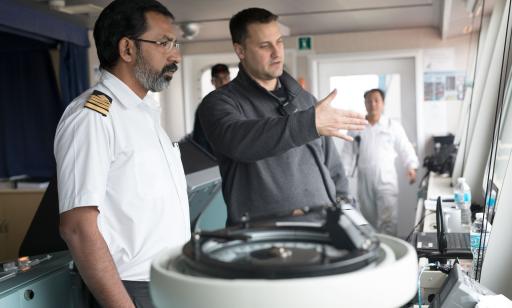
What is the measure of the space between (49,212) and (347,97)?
5667 millimetres

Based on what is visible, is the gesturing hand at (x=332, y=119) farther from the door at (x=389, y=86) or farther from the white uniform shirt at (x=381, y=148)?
the door at (x=389, y=86)

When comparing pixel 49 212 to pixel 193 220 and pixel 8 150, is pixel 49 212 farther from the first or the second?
pixel 8 150

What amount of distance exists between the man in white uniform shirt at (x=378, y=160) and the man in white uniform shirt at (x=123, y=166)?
15.3 feet

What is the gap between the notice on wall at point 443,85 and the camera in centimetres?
696

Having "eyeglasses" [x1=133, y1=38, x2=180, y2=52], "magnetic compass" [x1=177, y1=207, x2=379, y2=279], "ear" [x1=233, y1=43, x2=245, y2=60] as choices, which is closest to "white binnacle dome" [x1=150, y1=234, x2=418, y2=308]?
"magnetic compass" [x1=177, y1=207, x2=379, y2=279]

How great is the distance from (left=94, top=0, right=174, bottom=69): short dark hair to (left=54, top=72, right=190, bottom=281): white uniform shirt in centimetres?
A: 9

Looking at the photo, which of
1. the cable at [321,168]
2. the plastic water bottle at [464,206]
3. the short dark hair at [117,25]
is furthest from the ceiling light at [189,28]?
the short dark hair at [117,25]

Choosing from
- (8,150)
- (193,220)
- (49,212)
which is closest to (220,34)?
(8,150)

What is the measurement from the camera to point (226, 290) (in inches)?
30.3

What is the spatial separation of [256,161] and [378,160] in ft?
15.1

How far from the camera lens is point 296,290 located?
754 mm

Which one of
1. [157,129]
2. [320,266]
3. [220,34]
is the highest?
[220,34]

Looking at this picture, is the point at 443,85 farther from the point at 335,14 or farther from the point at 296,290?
the point at 296,290

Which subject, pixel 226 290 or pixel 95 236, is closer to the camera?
pixel 226 290
